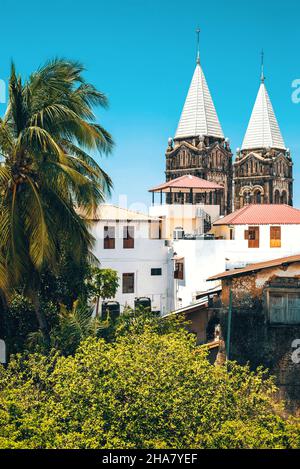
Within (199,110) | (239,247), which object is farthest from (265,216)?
(199,110)

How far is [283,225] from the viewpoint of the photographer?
4262 centimetres

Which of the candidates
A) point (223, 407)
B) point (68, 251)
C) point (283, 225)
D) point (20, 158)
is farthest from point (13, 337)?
A: point (283, 225)

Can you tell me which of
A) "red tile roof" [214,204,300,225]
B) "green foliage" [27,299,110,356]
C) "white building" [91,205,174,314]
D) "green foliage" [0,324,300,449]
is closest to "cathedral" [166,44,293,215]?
"red tile roof" [214,204,300,225]

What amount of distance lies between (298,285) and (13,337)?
1034 centimetres

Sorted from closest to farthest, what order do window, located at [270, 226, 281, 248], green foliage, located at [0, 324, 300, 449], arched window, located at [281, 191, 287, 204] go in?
green foliage, located at [0, 324, 300, 449]
window, located at [270, 226, 281, 248]
arched window, located at [281, 191, 287, 204]

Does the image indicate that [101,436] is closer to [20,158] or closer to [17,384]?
[17,384]

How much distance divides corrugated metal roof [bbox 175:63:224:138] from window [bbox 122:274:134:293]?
52.2 meters

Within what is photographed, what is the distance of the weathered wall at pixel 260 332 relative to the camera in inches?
1064

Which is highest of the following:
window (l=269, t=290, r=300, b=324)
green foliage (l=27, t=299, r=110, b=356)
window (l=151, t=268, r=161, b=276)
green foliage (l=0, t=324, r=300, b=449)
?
window (l=151, t=268, r=161, b=276)

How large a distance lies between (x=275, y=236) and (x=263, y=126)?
54673 millimetres

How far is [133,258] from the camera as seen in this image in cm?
4109

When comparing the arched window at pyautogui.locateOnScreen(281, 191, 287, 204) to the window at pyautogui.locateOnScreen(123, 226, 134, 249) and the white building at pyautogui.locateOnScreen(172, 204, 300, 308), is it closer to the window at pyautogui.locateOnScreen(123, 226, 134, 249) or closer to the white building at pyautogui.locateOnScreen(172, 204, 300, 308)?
the white building at pyautogui.locateOnScreen(172, 204, 300, 308)

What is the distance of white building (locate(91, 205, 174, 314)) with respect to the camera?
4059 cm
